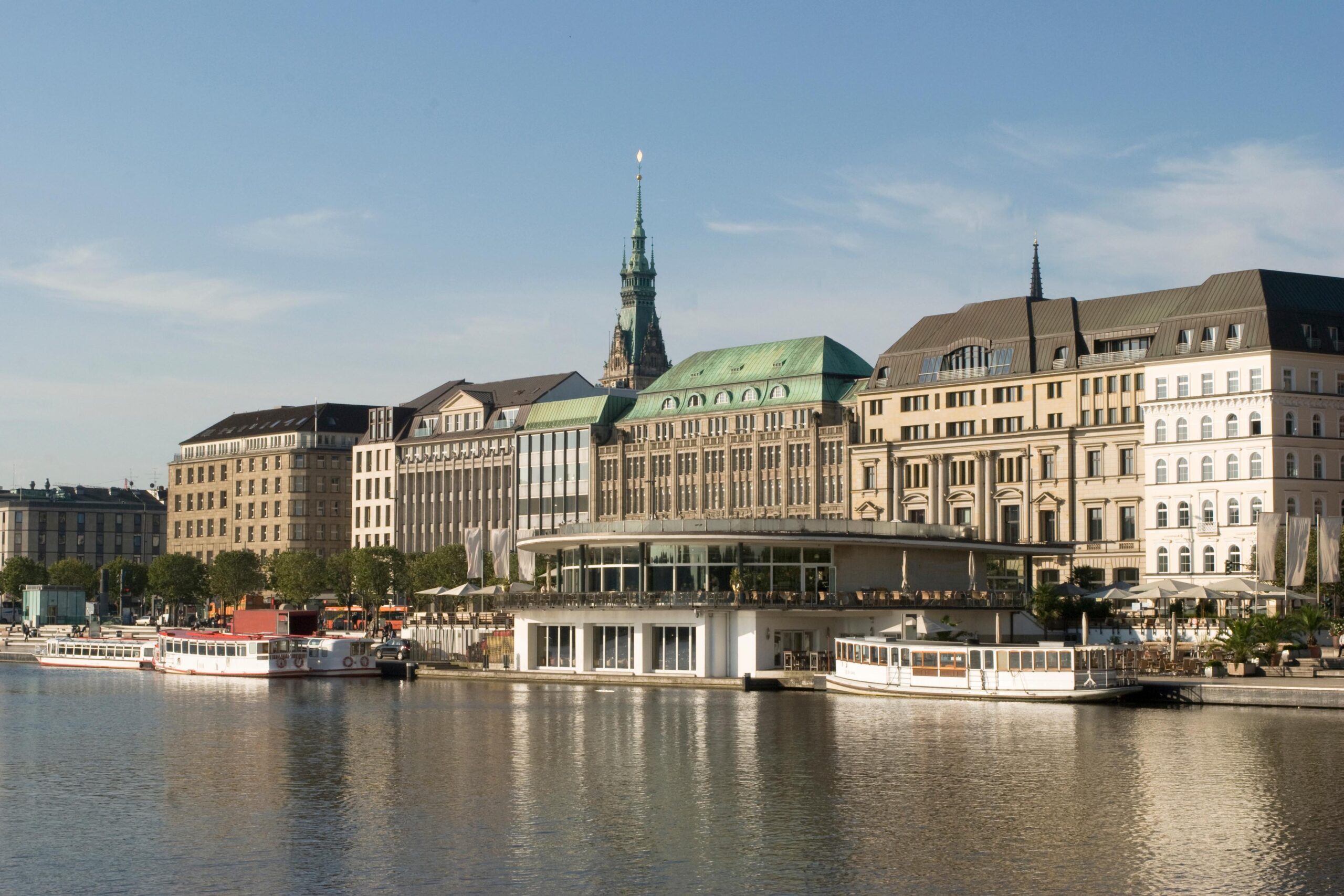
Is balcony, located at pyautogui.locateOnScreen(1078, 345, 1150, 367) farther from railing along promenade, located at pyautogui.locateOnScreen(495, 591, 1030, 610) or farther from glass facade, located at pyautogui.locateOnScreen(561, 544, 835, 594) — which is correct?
glass facade, located at pyautogui.locateOnScreen(561, 544, 835, 594)

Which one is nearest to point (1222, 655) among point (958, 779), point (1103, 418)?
point (958, 779)

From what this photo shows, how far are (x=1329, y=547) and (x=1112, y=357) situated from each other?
43313 millimetres

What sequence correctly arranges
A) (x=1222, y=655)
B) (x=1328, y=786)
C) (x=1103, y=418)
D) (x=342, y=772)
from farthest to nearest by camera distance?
(x=1103, y=418)
(x=1222, y=655)
(x=342, y=772)
(x=1328, y=786)

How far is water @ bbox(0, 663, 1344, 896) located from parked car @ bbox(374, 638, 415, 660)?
45.2 m

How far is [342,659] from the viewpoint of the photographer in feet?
439

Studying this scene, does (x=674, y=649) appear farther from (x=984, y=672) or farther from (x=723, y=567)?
(x=984, y=672)

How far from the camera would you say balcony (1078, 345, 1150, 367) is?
160000 millimetres

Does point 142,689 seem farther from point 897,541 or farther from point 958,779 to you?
point 958,779

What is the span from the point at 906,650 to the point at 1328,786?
39.2m

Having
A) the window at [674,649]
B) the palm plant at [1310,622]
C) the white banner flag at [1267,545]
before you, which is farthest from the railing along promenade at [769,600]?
the palm plant at [1310,622]

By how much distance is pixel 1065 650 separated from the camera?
93125 mm

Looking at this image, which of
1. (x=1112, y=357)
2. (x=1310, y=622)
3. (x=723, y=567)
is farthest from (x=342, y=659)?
(x=1112, y=357)

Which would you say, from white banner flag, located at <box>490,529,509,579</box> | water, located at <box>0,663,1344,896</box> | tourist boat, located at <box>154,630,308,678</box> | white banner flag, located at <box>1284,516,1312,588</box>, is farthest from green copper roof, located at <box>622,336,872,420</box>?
water, located at <box>0,663,1344,896</box>

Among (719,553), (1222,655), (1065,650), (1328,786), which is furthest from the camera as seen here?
(719,553)
